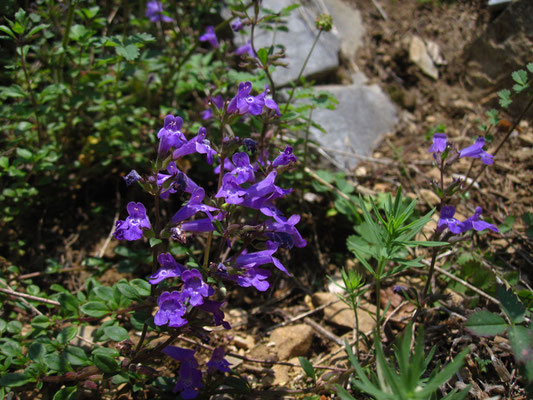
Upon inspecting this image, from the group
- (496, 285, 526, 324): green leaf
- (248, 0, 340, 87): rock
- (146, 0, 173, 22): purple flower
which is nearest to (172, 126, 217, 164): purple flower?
(496, 285, 526, 324): green leaf

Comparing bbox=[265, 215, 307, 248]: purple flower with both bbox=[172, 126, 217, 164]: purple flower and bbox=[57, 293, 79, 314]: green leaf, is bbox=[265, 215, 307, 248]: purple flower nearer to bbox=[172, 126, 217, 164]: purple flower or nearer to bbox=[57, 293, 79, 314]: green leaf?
bbox=[172, 126, 217, 164]: purple flower

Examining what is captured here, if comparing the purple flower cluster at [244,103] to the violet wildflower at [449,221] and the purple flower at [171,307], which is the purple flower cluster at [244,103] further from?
the violet wildflower at [449,221]

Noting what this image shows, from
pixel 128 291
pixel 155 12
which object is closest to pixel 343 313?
pixel 128 291

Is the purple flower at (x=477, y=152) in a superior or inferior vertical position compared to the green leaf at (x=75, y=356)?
superior

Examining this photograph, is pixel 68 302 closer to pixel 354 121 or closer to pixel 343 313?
pixel 343 313

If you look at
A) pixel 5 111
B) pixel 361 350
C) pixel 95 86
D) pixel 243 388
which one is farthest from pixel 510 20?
pixel 5 111

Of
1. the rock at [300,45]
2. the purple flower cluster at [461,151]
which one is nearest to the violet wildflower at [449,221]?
the purple flower cluster at [461,151]
